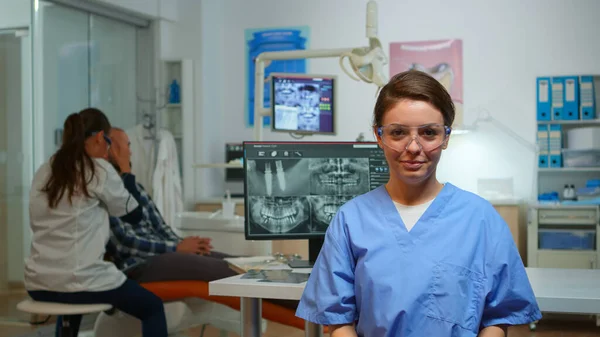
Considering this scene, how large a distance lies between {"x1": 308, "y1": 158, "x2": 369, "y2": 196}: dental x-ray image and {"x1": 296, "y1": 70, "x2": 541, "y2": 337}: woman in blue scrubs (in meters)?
0.85

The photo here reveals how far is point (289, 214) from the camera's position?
242cm

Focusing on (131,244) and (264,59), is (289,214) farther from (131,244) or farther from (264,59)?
(264,59)

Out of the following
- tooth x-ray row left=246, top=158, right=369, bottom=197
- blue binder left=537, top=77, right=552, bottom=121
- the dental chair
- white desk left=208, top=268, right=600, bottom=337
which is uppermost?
blue binder left=537, top=77, right=552, bottom=121

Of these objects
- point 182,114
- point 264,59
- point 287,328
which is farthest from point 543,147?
point 182,114

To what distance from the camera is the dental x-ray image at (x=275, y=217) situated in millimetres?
2410

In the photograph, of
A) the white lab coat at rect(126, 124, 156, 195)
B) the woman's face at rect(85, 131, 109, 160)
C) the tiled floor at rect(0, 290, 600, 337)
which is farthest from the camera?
the white lab coat at rect(126, 124, 156, 195)

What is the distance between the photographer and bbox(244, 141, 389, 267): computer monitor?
2.41 m

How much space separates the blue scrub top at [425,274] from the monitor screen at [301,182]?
2.69ft

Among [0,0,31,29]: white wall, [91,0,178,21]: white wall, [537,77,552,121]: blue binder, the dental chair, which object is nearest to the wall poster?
[91,0,178,21]: white wall

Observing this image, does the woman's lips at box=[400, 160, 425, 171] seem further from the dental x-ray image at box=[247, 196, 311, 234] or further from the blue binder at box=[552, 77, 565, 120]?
the blue binder at box=[552, 77, 565, 120]

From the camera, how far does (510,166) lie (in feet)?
17.9

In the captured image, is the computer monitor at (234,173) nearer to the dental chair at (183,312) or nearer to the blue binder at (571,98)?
the blue binder at (571,98)

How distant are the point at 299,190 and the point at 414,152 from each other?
98 centimetres

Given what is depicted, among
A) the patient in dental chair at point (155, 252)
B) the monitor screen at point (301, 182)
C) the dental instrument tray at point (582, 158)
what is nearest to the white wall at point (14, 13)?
the patient in dental chair at point (155, 252)
